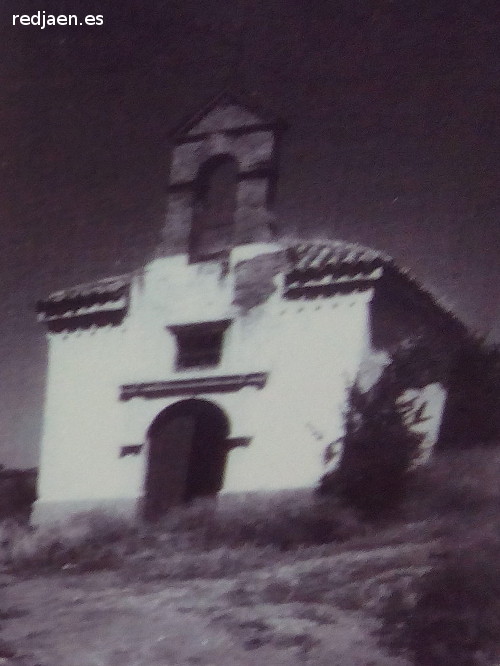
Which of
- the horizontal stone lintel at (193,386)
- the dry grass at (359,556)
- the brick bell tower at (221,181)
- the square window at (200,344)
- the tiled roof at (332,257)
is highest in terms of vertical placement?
the brick bell tower at (221,181)

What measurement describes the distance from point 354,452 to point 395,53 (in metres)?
A: 1.04

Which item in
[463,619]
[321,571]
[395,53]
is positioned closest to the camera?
[463,619]

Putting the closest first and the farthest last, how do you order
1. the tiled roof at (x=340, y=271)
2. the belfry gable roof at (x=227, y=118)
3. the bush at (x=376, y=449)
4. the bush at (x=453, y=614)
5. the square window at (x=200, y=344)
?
1. the bush at (x=453, y=614)
2. the bush at (x=376, y=449)
3. the tiled roof at (x=340, y=271)
4. the square window at (x=200, y=344)
5. the belfry gable roof at (x=227, y=118)

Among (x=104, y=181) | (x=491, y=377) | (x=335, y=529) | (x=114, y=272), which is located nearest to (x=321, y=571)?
(x=335, y=529)

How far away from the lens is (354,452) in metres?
2.02

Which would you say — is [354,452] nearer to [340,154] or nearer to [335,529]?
[335,529]

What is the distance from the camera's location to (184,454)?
215 cm

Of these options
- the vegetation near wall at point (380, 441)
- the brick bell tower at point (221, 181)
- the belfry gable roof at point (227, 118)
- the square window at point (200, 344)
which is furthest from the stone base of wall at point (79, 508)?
the belfry gable roof at point (227, 118)

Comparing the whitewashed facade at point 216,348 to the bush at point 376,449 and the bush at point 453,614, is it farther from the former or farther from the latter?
the bush at point 453,614

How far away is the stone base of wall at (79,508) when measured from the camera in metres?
2.16

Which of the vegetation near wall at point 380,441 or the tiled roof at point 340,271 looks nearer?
the vegetation near wall at point 380,441

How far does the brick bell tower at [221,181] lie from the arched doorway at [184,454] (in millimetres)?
424

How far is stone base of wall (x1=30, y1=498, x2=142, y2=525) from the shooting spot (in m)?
2.16

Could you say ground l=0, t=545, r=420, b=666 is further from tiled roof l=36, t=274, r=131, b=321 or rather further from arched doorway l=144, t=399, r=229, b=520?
tiled roof l=36, t=274, r=131, b=321
